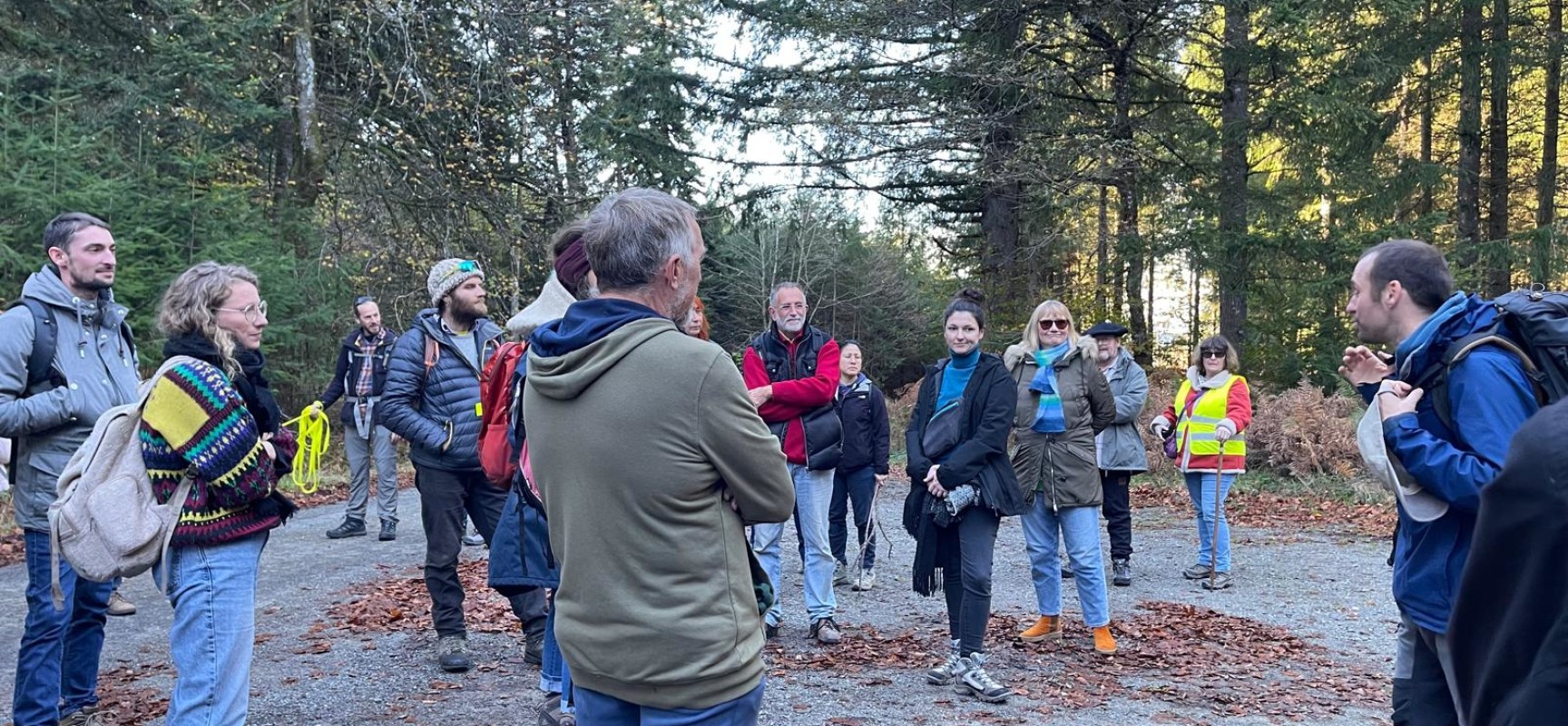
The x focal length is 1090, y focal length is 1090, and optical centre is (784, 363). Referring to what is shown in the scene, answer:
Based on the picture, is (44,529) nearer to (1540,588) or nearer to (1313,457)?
(1540,588)

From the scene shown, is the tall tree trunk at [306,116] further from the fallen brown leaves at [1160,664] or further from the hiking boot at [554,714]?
the hiking boot at [554,714]

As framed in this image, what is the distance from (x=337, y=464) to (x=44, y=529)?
43.7 feet

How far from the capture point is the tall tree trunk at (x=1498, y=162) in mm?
17688

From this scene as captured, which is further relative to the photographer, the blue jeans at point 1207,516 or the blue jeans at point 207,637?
the blue jeans at point 1207,516

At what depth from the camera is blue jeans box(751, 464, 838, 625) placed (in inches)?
255

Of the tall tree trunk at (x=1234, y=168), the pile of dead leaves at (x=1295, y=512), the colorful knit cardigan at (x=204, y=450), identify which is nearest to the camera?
the colorful knit cardigan at (x=204, y=450)

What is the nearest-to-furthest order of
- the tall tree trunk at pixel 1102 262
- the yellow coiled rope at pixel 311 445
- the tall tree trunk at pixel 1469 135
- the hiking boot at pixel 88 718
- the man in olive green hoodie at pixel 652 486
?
1. the man in olive green hoodie at pixel 652 486
2. the hiking boot at pixel 88 718
3. the yellow coiled rope at pixel 311 445
4. the tall tree trunk at pixel 1469 135
5. the tall tree trunk at pixel 1102 262

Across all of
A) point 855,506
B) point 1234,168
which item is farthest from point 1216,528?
point 1234,168

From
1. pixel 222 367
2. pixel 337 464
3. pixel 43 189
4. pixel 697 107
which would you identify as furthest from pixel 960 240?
pixel 222 367

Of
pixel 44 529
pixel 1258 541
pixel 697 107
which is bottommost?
pixel 1258 541

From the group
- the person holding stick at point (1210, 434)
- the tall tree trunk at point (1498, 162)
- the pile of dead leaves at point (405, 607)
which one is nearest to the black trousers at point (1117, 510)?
the person holding stick at point (1210, 434)

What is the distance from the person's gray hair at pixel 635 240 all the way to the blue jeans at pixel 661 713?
0.96 metres

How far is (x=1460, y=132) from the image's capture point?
19.0m

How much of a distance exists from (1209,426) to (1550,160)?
51.6 ft
